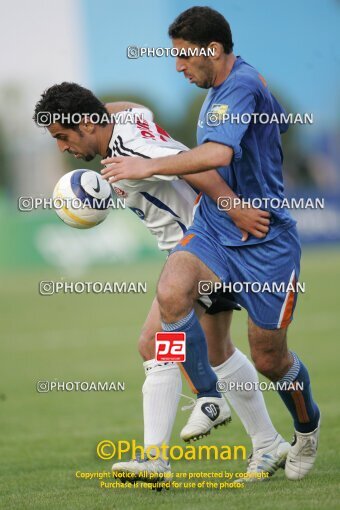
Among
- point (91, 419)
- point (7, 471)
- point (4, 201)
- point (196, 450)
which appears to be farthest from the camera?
point (4, 201)

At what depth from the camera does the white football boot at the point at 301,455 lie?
5984mm

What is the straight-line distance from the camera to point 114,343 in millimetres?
15516

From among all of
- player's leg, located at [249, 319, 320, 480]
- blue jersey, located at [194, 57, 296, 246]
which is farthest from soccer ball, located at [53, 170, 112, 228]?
player's leg, located at [249, 319, 320, 480]

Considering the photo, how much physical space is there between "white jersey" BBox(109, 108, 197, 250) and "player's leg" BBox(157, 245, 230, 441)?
402mm

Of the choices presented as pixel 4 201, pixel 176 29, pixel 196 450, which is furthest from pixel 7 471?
pixel 4 201

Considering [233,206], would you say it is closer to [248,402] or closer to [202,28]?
[202,28]

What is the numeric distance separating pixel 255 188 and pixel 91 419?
14.1 feet

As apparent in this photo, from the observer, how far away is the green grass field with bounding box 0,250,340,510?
5445 mm

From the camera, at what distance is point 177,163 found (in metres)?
5.43

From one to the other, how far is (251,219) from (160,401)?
1132 mm

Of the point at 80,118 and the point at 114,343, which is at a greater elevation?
the point at 80,118

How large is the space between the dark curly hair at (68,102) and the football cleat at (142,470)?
193 cm

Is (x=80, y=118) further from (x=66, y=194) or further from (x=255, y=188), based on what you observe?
Answer: (x=255, y=188)

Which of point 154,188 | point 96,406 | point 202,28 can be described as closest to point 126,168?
point 154,188
